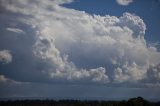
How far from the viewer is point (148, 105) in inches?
3780

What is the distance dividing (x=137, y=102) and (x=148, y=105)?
4302 millimetres

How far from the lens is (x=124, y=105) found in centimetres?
9725

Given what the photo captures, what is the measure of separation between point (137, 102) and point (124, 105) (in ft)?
16.0

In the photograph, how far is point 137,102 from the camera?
9388 cm

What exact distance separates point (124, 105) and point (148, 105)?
6.89 m
